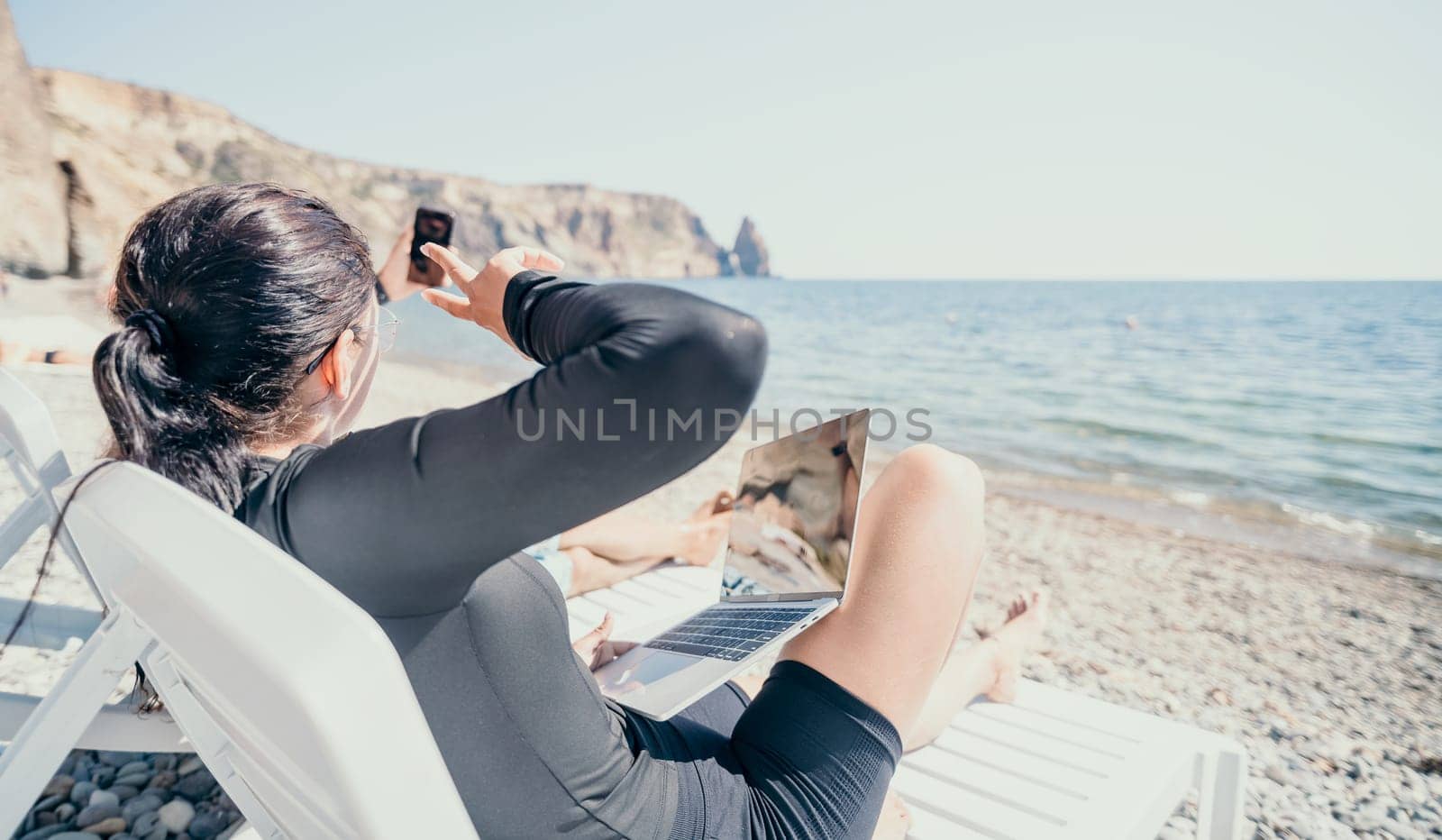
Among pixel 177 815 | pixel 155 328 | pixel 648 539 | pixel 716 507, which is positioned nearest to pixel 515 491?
pixel 155 328

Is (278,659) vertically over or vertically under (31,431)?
over

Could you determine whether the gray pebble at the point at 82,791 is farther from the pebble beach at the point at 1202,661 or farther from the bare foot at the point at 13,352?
the bare foot at the point at 13,352

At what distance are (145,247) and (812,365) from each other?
19.0 m

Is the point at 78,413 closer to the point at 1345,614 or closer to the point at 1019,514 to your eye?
the point at 1019,514

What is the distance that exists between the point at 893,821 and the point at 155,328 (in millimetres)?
1591

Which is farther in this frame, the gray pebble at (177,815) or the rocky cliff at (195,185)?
the rocky cliff at (195,185)

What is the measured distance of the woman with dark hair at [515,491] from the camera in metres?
0.87

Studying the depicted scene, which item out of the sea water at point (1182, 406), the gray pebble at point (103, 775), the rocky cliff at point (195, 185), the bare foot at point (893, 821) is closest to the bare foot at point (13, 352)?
the rocky cliff at point (195, 185)

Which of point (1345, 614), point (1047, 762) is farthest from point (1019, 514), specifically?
point (1047, 762)

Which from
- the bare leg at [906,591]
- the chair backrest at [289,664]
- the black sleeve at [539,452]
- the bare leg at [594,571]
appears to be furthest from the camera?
the bare leg at [594,571]

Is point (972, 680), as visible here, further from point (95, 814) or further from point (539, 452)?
point (95, 814)

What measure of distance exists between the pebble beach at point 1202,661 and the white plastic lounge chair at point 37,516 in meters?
0.50

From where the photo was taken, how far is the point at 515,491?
33.5 inches

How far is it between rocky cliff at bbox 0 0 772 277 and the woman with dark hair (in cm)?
20
